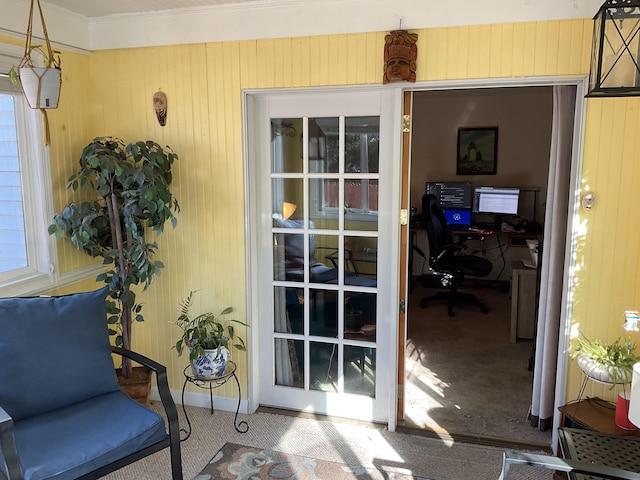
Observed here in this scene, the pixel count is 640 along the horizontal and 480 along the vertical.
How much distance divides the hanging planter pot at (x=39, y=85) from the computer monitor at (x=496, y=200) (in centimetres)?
470

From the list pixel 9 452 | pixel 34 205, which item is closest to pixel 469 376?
pixel 9 452

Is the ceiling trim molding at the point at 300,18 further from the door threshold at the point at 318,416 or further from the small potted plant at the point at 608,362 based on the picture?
the door threshold at the point at 318,416

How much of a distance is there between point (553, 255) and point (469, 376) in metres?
1.29

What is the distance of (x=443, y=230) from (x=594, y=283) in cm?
261

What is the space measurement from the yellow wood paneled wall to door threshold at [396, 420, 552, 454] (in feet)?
1.35

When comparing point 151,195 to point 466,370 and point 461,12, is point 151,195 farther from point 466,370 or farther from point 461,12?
point 466,370

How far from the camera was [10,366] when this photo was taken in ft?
7.08

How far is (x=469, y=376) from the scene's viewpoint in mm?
3701

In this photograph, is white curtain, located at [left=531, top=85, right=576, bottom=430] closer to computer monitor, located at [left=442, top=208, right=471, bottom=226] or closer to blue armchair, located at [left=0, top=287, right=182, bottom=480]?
blue armchair, located at [left=0, top=287, right=182, bottom=480]

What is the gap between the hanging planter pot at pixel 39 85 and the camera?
2.18 m

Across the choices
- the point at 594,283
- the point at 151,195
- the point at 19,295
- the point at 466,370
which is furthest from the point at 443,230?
the point at 19,295

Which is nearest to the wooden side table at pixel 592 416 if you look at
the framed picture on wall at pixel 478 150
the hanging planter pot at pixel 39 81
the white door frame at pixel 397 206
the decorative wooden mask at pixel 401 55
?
the white door frame at pixel 397 206

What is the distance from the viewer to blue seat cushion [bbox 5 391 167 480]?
1917mm

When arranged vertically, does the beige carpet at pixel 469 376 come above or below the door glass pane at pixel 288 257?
below
